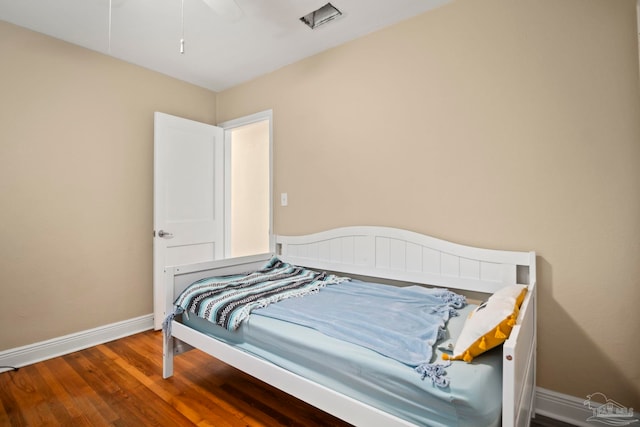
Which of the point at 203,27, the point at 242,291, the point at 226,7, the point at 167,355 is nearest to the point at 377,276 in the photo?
the point at 242,291

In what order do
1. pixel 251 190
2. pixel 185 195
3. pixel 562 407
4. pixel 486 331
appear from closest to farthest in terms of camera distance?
1. pixel 486 331
2. pixel 562 407
3. pixel 185 195
4. pixel 251 190

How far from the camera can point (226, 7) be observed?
1591 millimetres

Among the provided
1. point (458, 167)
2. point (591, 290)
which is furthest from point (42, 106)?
point (591, 290)

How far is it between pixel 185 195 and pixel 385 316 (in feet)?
7.66

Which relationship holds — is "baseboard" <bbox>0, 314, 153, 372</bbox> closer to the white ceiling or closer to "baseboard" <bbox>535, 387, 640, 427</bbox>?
the white ceiling

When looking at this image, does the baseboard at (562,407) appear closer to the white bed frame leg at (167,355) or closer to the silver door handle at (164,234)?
the white bed frame leg at (167,355)

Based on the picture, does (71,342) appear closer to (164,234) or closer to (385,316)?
(164,234)

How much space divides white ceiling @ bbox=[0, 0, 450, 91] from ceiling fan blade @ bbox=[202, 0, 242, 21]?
0.01 meters

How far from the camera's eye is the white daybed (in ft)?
3.91

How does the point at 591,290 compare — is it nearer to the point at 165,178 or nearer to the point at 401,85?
the point at 401,85

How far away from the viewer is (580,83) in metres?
1.68

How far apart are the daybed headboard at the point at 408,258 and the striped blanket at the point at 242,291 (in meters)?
0.18

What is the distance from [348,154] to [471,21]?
1161 mm

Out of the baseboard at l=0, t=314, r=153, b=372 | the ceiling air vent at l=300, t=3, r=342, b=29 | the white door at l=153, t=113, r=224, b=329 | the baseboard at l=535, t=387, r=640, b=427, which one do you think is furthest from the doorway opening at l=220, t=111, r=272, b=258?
the baseboard at l=535, t=387, r=640, b=427
